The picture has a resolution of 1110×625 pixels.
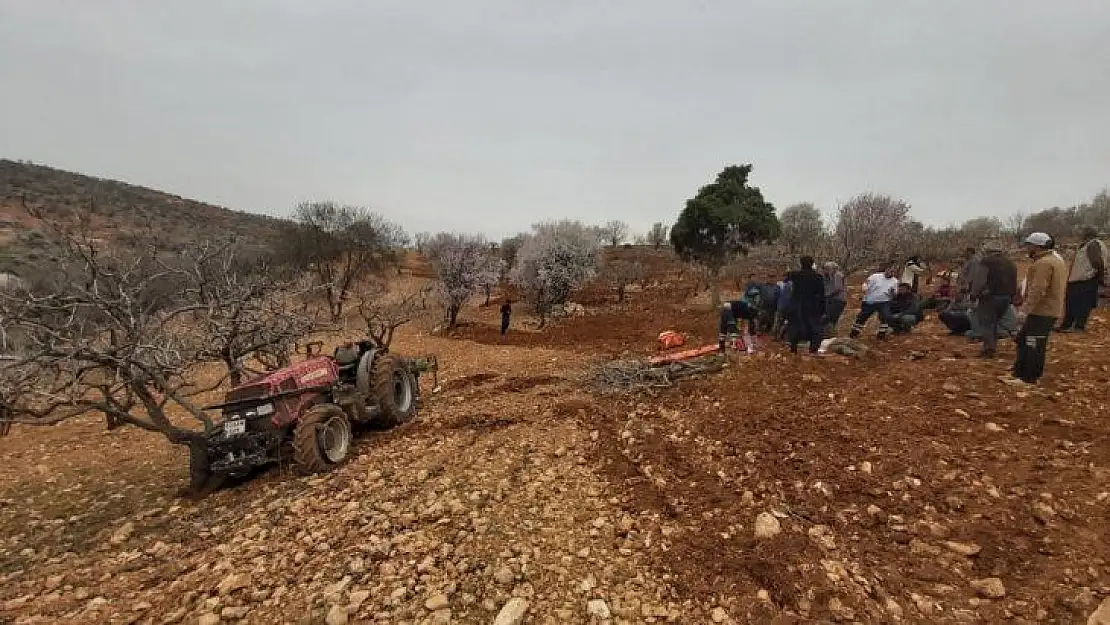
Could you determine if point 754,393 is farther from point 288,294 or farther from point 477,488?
point 288,294

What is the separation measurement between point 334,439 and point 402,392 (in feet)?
5.63

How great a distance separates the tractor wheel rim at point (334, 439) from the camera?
5465 mm

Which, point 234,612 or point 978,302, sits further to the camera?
point 978,302

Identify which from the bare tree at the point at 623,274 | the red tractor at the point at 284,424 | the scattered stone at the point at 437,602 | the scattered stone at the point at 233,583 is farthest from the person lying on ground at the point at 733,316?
the bare tree at the point at 623,274

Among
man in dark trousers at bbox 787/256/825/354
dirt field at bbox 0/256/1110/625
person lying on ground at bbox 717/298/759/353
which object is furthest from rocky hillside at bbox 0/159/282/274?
man in dark trousers at bbox 787/256/825/354

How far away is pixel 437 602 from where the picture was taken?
123 inches

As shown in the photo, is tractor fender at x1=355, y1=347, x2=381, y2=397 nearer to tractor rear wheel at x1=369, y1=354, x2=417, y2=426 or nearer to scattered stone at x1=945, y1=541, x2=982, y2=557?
tractor rear wheel at x1=369, y1=354, x2=417, y2=426

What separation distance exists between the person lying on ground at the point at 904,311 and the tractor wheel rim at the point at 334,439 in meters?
8.57

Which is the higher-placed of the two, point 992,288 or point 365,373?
point 992,288

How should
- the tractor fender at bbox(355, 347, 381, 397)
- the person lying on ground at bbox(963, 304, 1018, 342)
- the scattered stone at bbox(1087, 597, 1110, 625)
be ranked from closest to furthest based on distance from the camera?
the scattered stone at bbox(1087, 597, 1110, 625), the tractor fender at bbox(355, 347, 381, 397), the person lying on ground at bbox(963, 304, 1018, 342)

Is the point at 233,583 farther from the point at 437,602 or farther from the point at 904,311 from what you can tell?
the point at 904,311

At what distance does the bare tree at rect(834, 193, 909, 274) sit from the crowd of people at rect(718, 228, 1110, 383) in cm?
440

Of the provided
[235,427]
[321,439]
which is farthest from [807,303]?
[235,427]

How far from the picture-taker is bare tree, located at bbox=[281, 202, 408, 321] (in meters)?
26.5
